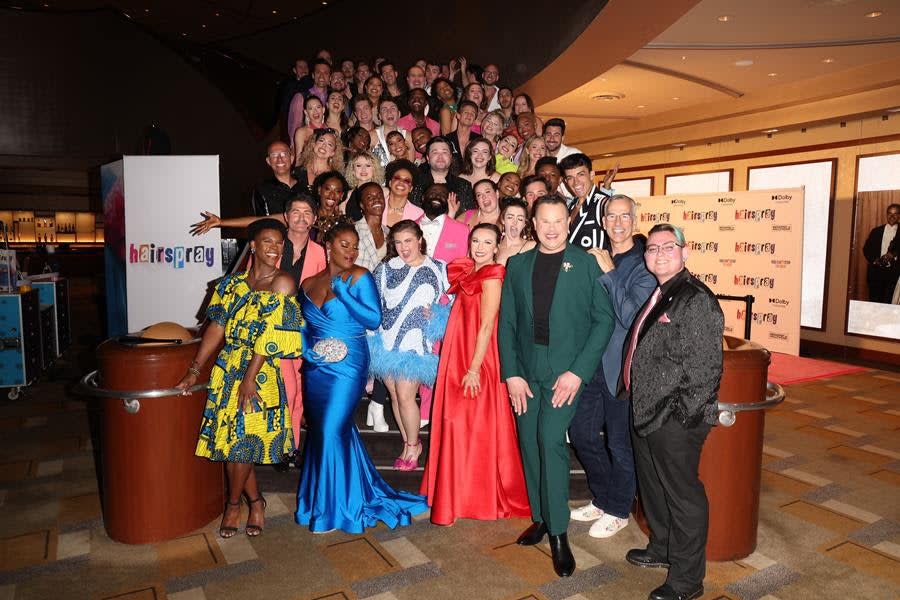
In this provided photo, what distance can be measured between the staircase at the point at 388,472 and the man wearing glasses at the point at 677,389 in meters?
1.06

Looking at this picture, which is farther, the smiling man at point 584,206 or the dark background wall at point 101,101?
the dark background wall at point 101,101

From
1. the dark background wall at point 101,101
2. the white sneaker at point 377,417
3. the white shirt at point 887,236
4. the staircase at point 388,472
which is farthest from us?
the dark background wall at point 101,101

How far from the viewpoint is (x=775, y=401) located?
2.91 metres

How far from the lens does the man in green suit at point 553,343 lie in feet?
8.98

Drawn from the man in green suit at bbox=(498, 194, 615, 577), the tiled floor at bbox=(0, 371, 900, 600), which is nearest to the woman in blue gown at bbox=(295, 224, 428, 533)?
the tiled floor at bbox=(0, 371, 900, 600)

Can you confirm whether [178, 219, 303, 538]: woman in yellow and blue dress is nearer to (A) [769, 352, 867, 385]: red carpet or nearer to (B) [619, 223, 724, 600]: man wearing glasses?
(B) [619, 223, 724, 600]: man wearing glasses

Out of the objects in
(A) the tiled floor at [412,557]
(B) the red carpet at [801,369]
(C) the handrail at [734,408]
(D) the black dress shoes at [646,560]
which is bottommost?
(A) the tiled floor at [412,557]

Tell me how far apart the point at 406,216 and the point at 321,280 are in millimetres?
1321

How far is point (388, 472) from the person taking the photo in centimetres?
369

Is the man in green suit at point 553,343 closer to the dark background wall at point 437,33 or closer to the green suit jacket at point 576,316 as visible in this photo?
the green suit jacket at point 576,316

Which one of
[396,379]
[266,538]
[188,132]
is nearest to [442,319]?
[396,379]

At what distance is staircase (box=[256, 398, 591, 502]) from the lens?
3.69m

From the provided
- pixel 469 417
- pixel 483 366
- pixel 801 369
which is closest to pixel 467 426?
pixel 469 417

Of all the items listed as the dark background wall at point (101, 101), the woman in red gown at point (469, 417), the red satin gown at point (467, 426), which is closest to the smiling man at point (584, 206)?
the woman in red gown at point (469, 417)
